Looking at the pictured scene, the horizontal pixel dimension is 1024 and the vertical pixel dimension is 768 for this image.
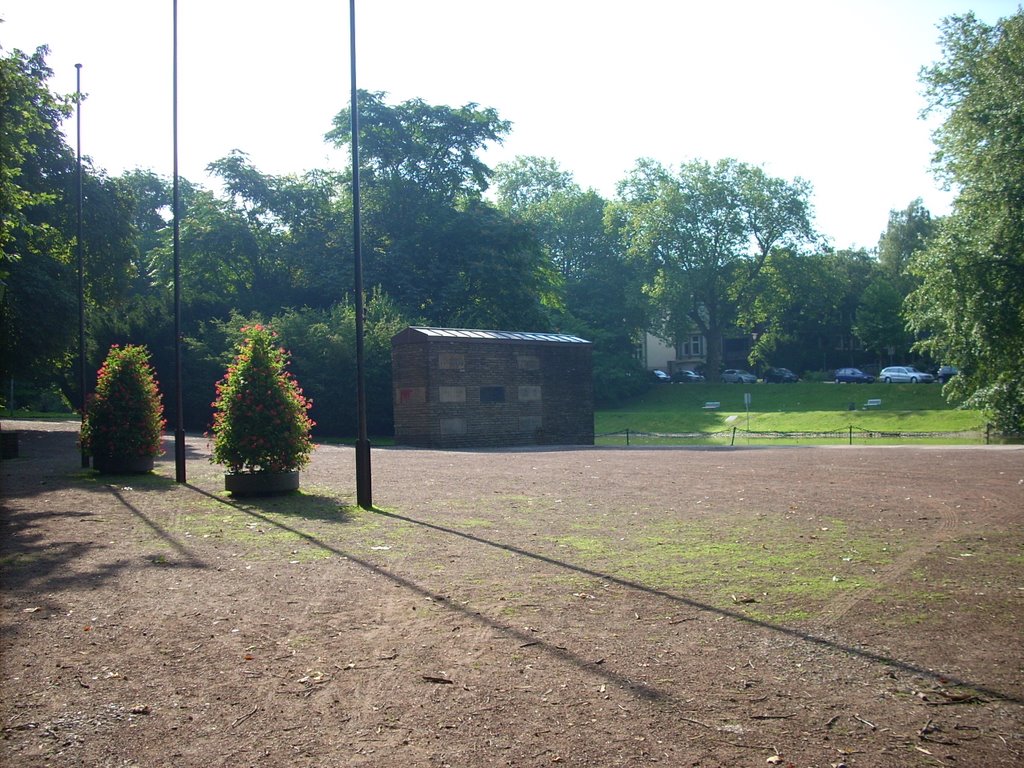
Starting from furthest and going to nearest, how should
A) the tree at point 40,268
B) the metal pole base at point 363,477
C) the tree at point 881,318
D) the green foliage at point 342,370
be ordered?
the tree at point 881,318
the green foliage at point 342,370
the tree at point 40,268
the metal pole base at point 363,477

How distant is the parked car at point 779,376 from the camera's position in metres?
76.0

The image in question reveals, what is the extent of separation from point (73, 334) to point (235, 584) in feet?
91.9

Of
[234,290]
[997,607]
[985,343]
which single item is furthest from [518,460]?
[234,290]

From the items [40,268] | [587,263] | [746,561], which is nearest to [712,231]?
[587,263]

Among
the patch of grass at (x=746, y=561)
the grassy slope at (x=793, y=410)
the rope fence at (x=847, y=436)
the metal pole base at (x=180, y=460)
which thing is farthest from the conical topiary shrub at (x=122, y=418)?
the grassy slope at (x=793, y=410)

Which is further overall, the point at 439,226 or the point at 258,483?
the point at 439,226

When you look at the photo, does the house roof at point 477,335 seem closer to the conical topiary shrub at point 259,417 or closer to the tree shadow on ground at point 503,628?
the conical topiary shrub at point 259,417

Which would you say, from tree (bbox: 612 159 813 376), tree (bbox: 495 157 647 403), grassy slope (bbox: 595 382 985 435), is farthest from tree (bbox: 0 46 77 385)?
tree (bbox: 612 159 813 376)

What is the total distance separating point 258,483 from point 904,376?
203ft

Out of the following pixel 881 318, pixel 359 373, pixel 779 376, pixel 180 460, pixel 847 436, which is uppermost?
pixel 881 318

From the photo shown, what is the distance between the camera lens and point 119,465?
18438 millimetres

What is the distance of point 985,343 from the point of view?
31.8 meters

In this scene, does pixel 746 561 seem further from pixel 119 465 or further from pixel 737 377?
pixel 737 377

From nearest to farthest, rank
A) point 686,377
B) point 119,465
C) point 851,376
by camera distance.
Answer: point 119,465 < point 851,376 < point 686,377
